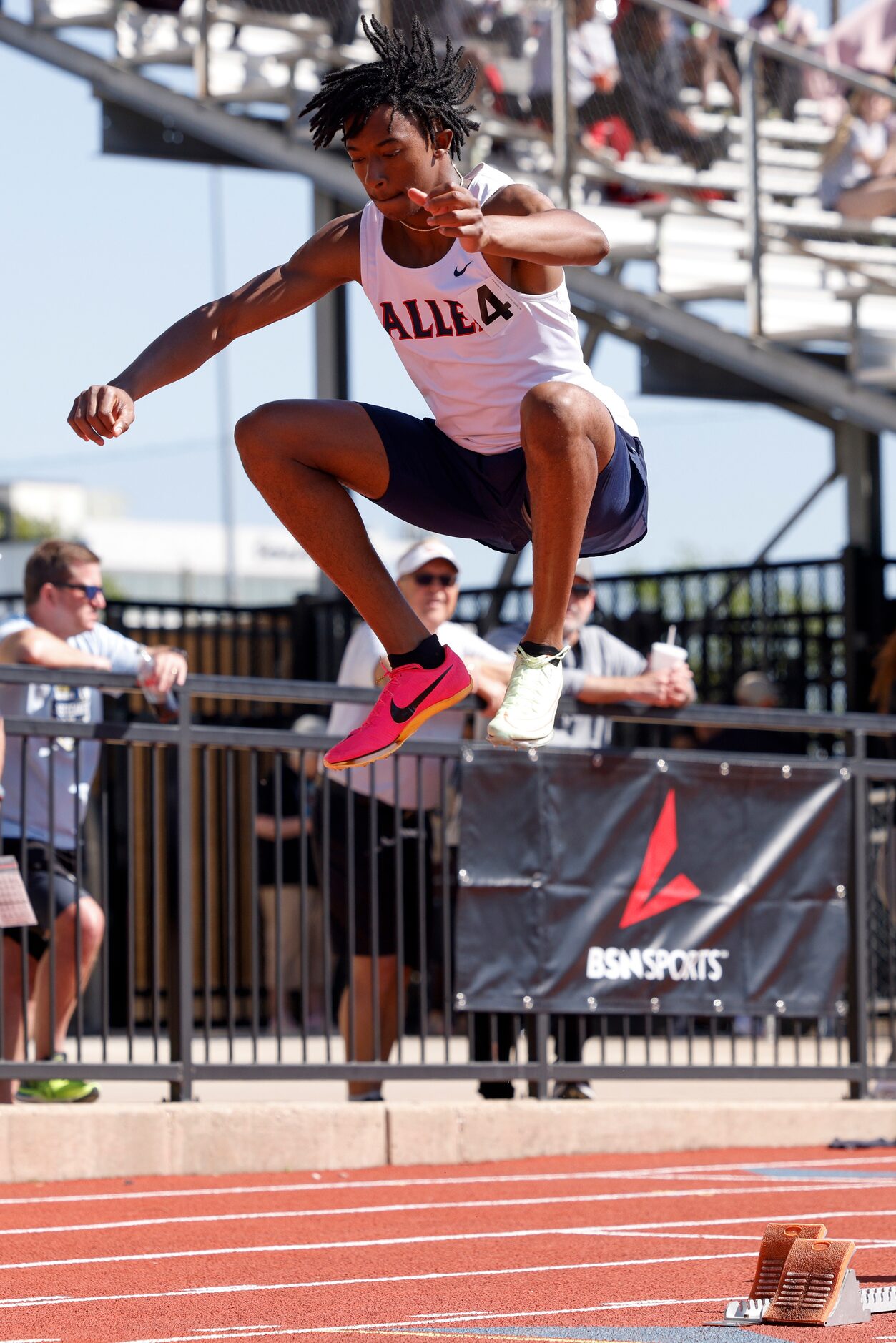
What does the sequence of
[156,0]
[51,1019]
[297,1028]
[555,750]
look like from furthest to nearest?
[156,0] → [297,1028] → [555,750] → [51,1019]

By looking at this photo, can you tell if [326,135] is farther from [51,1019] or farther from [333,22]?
[333,22]

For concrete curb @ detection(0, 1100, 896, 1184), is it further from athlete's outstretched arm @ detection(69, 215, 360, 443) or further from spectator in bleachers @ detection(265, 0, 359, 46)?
spectator in bleachers @ detection(265, 0, 359, 46)

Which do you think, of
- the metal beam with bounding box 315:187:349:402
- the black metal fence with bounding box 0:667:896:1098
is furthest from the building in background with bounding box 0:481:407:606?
the black metal fence with bounding box 0:667:896:1098

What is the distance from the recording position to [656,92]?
512 inches

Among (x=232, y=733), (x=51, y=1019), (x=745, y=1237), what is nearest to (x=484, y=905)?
(x=232, y=733)

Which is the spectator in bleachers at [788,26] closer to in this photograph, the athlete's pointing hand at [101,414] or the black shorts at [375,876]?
the black shorts at [375,876]

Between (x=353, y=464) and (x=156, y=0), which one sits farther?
(x=156, y=0)

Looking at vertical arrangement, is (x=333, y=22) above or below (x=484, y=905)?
above

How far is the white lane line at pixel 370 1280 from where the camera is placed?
5066 mm

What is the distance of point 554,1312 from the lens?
4793 mm

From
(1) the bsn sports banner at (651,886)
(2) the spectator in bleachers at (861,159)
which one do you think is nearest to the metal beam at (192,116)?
(2) the spectator in bleachers at (861,159)

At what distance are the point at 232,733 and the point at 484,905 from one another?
4.19 feet

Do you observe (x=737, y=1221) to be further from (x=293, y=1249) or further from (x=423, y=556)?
(x=423, y=556)

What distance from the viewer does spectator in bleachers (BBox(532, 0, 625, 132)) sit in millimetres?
12508
